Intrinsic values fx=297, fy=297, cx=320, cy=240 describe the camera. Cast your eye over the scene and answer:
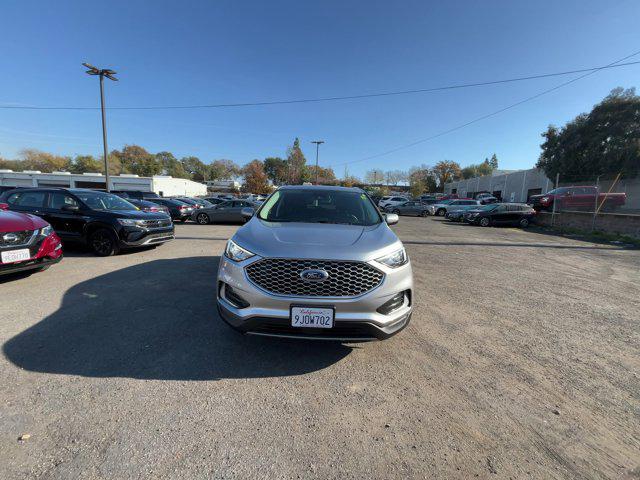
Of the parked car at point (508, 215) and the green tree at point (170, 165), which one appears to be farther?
the green tree at point (170, 165)

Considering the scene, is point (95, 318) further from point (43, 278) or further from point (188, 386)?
point (43, 278)

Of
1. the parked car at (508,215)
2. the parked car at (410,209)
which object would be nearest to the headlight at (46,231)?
the parked car at (508,215)

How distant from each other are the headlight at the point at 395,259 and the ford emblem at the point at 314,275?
0.51 metres

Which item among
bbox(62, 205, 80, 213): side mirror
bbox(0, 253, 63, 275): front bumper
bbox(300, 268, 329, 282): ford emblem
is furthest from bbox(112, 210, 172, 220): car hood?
bbox(300, 268, 329, 282): ford emblem

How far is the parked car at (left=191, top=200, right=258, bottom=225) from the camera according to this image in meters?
15.9

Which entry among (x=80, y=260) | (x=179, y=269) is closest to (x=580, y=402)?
(x=179, y=269)

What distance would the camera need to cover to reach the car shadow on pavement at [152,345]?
2.61 m

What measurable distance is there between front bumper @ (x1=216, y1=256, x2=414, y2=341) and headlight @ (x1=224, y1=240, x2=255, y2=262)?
7 cm

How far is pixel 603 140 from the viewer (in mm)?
27875

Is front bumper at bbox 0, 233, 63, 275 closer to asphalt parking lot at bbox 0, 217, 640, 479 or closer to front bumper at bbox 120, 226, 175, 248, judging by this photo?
asphalt parking lot at bbox 0, 217, 640, 479

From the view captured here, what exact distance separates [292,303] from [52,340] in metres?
2.60

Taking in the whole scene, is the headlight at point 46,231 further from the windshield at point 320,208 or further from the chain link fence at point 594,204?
the chain link fence at point 594,204

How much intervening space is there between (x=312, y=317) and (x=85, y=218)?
7.06 meters

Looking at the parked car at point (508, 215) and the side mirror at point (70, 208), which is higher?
the side mirror at point (70, 208)
